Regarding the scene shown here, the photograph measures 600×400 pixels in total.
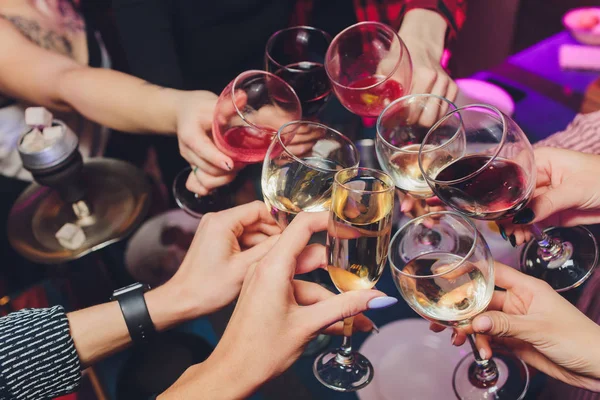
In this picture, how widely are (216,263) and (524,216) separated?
714 mm

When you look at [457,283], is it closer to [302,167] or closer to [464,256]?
[464,256]

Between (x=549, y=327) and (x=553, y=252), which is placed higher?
(x=549, y=327)

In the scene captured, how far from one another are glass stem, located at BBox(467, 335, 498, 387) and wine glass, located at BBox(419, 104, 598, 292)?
29 centimetres

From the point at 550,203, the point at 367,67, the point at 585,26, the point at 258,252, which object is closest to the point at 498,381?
the point at 550,203

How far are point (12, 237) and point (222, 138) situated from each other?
861mm

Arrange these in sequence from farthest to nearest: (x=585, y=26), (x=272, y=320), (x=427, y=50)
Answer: (x=585, y=26) < (x=427, y=50) < (x=272, y=320)

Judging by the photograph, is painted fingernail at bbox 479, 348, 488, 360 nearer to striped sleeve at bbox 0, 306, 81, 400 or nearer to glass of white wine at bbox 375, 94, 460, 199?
glass of white wine at bbox 375, 94, 460, 199

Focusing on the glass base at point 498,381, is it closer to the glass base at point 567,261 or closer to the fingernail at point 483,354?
the fingernail at point 483,354

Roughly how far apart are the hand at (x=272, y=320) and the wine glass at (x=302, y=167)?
129 mm

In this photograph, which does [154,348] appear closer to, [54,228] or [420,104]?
[54,228]

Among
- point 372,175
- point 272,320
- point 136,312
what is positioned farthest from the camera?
point 136,312

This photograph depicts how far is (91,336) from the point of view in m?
1.19

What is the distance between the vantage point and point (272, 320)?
87 centimetres

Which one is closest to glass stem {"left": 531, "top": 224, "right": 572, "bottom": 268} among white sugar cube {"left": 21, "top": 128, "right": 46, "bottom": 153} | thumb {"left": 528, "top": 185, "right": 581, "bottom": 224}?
thumb {"left": 528, "top": 185, "right": 581, "bottom": 224}
